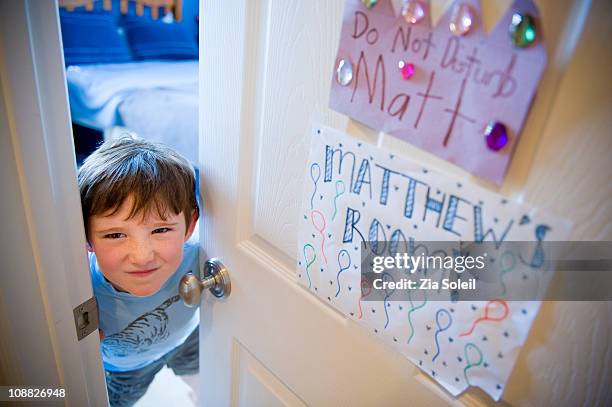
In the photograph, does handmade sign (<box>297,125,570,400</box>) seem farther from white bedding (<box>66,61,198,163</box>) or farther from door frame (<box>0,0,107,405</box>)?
white bedding (<box>66,61,198,163</box>)

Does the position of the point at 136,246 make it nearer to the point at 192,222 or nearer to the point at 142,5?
the point at 192,222

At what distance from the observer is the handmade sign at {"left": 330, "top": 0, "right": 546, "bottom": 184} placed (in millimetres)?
325

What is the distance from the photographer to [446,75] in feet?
1.21

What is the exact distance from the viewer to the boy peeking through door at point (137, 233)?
0.69 meters

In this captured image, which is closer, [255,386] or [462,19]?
[462,19]

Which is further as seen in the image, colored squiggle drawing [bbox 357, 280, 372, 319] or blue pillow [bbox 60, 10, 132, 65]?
blue pillow [bbox 60, 10, 132, 65]

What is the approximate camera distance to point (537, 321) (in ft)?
1.20

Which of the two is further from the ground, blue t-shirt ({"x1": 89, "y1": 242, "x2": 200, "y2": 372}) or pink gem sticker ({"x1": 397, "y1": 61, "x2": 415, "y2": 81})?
pink gem sticker ({"x1": 397, "y1": 61, "x2": 415, "y2": 81})

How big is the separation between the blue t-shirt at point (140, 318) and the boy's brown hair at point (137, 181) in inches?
5.5

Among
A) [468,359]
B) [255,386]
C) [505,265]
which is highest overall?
[505,265]

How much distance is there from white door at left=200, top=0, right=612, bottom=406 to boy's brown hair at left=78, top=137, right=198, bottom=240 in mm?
59

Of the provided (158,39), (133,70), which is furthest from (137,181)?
(158,39)

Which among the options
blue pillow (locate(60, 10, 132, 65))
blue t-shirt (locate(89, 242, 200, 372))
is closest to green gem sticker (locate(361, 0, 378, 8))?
blue t-shirt (locate(89, 242, 200, 372))

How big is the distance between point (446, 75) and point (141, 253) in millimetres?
565
